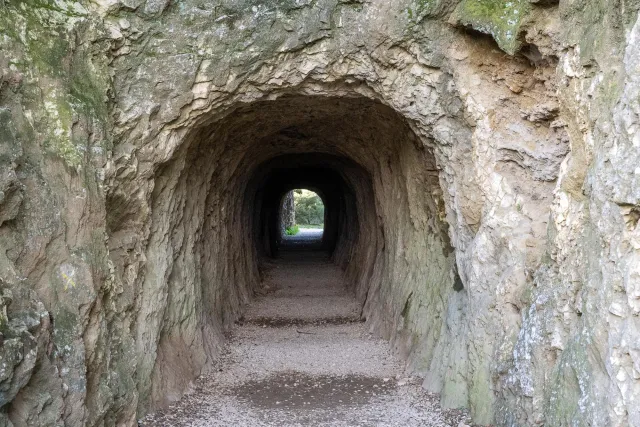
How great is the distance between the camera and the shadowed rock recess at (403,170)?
13.3 ft

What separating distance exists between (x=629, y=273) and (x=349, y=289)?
11.8 m

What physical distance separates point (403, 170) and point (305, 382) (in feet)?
11.2

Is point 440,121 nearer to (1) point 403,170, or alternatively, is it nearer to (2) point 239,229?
(1) point 403,170

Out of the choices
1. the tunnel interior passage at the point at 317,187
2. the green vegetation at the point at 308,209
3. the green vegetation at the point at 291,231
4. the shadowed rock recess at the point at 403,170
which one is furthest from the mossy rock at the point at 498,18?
the green vegetation at the point at 308,209

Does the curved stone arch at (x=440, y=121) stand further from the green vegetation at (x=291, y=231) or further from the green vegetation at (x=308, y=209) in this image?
the green vegetation at (x=308, y=209)

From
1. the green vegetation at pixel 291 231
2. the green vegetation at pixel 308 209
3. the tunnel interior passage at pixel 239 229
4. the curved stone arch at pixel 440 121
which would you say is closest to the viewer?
the curved stone arch at pixel 440 121

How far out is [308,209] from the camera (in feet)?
163

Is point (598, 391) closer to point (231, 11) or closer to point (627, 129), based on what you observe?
point (627, 129)

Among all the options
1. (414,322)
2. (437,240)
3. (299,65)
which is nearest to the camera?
(299,65)

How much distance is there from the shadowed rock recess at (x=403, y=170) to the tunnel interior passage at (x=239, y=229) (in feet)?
0.20

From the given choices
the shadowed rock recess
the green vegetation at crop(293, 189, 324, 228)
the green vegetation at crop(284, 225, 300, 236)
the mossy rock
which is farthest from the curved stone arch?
the green vegetation at crop(293, 189, 324, 228)

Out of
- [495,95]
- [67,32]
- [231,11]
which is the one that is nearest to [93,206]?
[67,32]

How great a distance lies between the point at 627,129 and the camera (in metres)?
3.69

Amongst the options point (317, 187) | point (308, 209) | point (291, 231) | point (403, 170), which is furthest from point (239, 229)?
point (308, 209)
